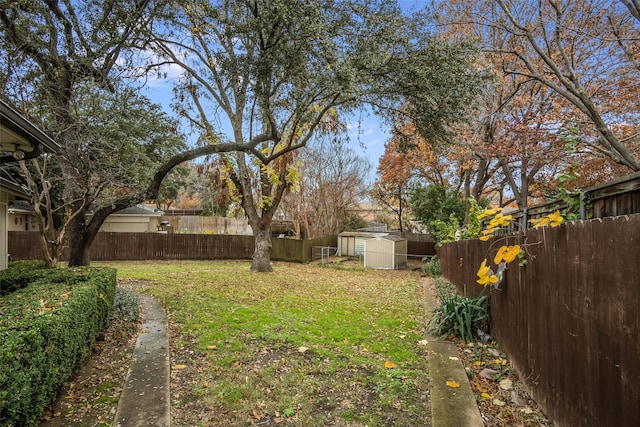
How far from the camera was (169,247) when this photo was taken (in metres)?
21.5

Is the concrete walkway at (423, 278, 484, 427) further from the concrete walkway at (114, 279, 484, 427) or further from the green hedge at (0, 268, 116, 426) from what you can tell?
the green hedge at (0, 268, 116, 426)

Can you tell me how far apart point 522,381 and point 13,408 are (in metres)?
4.14

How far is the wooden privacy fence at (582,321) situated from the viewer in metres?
2.02

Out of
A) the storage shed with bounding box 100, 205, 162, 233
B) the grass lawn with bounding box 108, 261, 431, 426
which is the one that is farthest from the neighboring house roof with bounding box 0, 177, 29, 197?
the storage shed with bounding box 100, 205, 162, 233

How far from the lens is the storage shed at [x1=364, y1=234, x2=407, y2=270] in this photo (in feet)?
69.1

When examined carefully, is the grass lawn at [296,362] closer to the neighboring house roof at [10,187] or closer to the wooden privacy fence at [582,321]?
the wooden privacy fence at [582,321]

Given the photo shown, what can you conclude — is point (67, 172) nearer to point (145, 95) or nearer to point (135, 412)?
point (145, 95)

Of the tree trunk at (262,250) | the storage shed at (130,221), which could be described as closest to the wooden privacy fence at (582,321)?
the tree trunk at (262,250)

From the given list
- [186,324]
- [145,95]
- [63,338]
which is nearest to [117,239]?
[145,95]

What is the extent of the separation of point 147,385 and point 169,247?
18.8 metres

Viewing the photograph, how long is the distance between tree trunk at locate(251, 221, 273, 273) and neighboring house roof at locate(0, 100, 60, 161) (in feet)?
35.3

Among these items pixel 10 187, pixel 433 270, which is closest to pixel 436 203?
pixel 433 270

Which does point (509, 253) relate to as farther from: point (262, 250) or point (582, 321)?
point (262, 250)

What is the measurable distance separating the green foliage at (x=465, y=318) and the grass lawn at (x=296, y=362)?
0.45 meters
